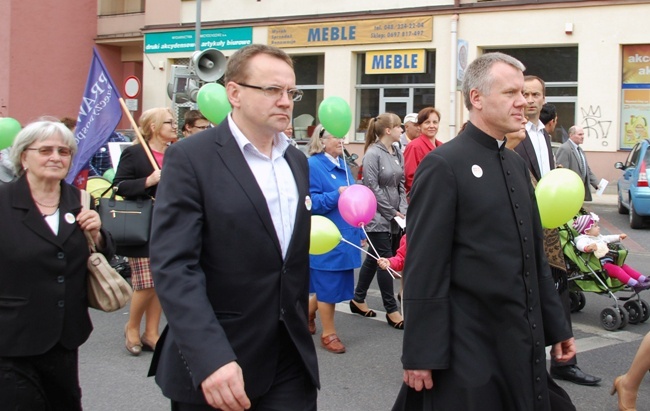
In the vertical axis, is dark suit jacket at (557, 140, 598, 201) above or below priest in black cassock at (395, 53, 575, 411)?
above

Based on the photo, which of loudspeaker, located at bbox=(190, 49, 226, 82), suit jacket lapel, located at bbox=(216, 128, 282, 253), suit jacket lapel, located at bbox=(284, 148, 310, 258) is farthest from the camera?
loudspeaker, located at bbox=(190, 49, 226, 82)

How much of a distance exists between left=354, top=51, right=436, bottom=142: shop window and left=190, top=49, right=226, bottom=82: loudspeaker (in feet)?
36.4

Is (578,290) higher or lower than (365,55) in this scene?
lower

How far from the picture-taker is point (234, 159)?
2854 millimetres

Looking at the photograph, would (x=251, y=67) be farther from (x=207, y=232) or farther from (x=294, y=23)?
(x=294, y=23)

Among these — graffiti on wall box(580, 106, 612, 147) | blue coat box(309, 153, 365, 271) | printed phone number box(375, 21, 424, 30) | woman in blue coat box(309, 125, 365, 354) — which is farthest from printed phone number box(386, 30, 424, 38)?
blue coat box(309, 153, 365, 271)

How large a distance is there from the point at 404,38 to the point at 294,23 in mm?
4118

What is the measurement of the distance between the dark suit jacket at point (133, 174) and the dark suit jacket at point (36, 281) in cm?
259

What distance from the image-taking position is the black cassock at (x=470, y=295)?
298 cm

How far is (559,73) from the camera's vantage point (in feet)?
72.3

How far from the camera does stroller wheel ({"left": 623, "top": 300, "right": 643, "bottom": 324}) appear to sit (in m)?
7.50

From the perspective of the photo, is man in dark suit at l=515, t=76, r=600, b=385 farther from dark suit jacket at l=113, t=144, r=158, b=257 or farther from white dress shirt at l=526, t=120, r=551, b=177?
dark suit jacket at l=113, t=144, r=158, b=257

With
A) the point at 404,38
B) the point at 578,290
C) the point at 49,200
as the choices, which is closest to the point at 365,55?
the point at 404,38

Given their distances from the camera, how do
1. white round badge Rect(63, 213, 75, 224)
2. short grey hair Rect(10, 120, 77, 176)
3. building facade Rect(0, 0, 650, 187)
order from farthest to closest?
building facade Rect(0, 0, 650, 187) → short grey hair Rect(10, 120, 77, 176) → white round badge Rect(63, 213, 75, 224)
